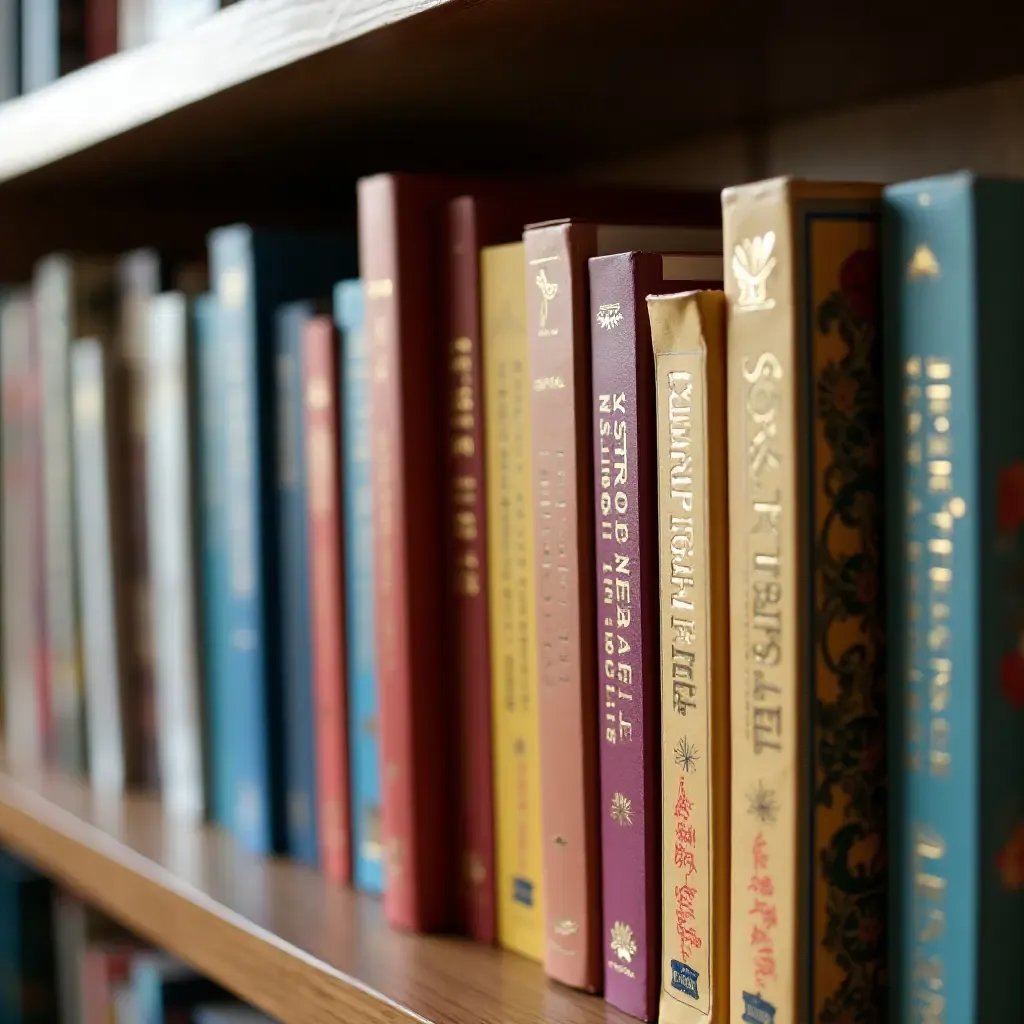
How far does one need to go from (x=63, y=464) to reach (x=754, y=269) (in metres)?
0.57

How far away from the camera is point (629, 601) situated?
45 centimetres

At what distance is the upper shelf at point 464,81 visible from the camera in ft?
1.62

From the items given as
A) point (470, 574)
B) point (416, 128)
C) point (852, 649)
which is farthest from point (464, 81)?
point (852, 649)

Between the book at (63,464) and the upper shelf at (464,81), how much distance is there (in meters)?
0.07

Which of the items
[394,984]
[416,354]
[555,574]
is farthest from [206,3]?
[394,984]

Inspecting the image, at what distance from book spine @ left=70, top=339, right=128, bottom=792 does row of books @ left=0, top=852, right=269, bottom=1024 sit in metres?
0.12

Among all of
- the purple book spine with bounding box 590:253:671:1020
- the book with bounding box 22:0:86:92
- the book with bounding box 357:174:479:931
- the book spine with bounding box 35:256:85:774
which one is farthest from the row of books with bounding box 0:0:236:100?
the purple book spine with bounding box 590:253:671:1020

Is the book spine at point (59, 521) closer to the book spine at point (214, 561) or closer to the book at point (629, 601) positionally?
the book spine at point (214, 561)

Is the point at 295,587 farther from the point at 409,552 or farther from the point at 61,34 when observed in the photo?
the point at 61,34

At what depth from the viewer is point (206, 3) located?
62cm

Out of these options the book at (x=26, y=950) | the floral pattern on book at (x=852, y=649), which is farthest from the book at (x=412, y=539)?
the book at (x=26, y=950)

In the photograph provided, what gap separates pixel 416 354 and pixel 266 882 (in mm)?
272

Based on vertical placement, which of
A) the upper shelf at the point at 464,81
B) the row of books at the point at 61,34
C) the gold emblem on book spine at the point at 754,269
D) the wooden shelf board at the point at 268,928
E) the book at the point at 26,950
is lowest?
the book at the point at 26,950

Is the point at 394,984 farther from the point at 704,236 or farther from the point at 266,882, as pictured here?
the point at 704,236
